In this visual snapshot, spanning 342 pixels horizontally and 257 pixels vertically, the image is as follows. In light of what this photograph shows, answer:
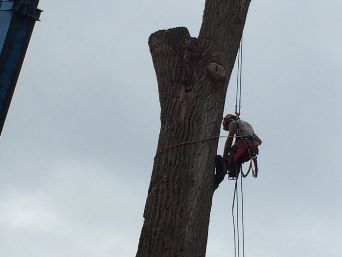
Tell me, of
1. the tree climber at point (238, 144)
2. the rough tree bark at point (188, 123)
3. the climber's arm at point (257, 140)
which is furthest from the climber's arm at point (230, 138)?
the rough tree bark at point (188, 123)

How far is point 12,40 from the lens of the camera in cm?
467

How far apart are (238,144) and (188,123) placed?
984 millimetres

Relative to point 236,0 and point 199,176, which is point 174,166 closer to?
point 199,176

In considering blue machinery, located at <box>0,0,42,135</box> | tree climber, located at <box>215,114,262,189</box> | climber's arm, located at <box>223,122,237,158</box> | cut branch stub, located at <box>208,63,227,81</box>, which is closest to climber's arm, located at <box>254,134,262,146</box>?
tree climber, located at <box>215,114,262,189</box>

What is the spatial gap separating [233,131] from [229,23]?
38.8 inches

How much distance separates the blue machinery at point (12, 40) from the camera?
15.3 feet

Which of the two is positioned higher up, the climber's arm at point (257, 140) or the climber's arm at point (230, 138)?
the climber's arm at point (257, 140)

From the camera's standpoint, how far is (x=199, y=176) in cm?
414

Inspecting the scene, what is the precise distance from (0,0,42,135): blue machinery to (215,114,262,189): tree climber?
5.46 feet

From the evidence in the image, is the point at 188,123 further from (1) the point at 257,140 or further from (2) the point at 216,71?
(1) the point at 257,140

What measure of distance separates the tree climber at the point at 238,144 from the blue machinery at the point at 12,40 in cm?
166

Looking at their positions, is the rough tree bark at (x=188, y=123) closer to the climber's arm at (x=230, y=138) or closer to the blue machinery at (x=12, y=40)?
the climber's arm at (x=230, y=138)

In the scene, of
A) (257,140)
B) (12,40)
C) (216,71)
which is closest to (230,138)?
(257,140)

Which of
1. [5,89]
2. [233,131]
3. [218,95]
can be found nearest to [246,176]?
[233,131]
